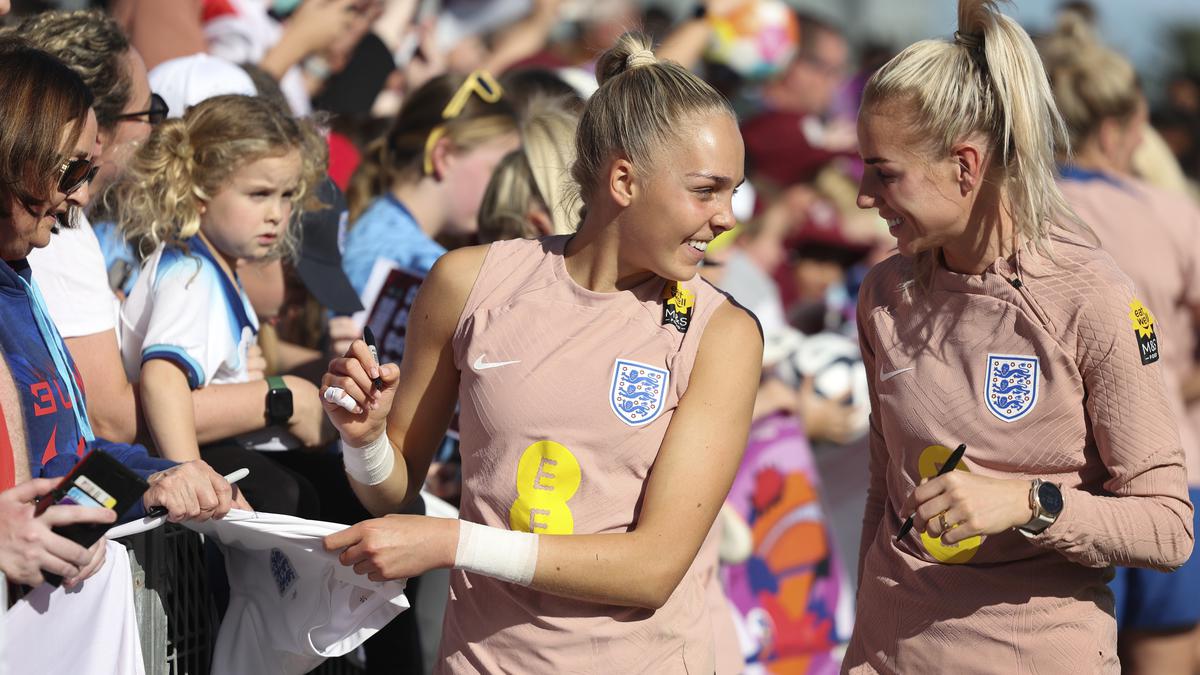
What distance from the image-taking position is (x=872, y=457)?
3133 mm

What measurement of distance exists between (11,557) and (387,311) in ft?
6.62

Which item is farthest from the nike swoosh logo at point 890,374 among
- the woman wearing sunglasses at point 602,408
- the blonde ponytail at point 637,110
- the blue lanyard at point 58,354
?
the blue lanyard at point 58,354

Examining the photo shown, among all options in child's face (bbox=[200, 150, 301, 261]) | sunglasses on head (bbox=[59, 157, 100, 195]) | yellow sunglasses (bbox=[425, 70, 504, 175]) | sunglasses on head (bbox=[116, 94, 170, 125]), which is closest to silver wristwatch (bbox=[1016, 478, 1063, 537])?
sunglasses on head (bbox=[59, 157, 100, 195])

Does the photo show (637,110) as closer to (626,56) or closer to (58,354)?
(626,56)

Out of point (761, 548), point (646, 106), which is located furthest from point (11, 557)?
point (761, 548)

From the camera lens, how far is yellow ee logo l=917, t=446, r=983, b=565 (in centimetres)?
280

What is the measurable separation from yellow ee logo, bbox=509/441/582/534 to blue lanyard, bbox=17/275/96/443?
2.85 ft

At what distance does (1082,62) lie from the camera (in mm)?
5188

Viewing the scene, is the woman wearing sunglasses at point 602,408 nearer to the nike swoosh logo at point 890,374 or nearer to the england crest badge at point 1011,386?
the nike swoosh logo at point 890,374

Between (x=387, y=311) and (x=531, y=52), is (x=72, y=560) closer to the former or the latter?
(x=387, y=311)

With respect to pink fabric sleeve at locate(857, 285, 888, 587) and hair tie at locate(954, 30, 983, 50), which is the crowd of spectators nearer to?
pink fabric sleeve at locate(857, 285, 888, 587)

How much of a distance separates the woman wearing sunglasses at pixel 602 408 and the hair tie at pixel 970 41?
20.2 inches

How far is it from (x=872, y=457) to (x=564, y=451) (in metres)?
0.83

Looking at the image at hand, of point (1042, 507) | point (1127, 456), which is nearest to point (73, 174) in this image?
point (1042, 507)
